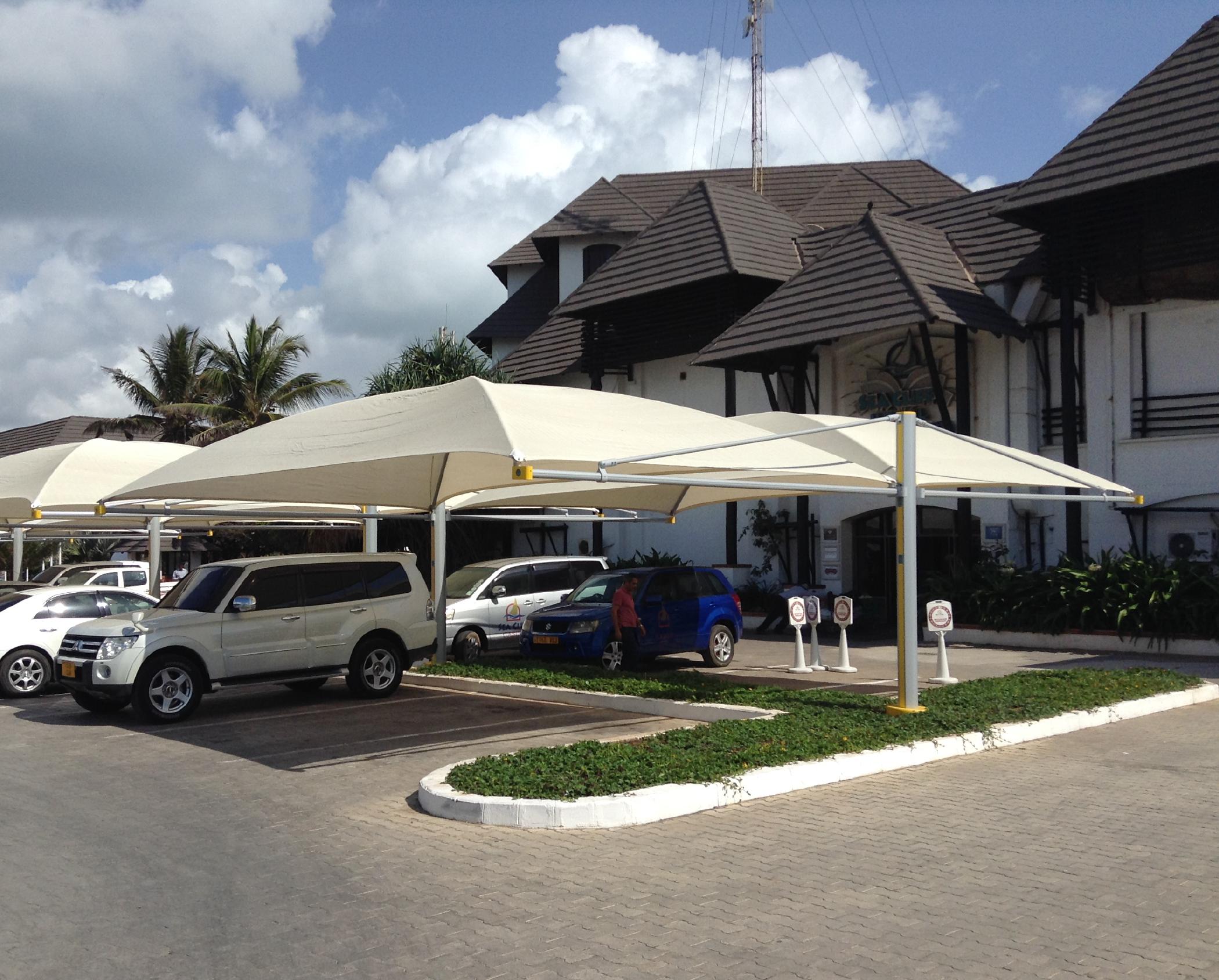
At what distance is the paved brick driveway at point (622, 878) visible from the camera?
5703mm

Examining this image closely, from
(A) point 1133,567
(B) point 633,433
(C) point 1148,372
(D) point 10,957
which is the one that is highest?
(C) point 1148,372

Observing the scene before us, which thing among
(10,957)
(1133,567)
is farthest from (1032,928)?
(1133,567)

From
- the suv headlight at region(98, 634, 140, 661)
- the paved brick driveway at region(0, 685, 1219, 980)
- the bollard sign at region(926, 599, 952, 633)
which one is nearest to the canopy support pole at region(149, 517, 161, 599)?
the suv headlight at region(98, 634, 140, 661)

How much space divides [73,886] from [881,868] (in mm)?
4883

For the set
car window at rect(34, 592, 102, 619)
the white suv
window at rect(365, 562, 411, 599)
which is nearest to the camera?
the white suv

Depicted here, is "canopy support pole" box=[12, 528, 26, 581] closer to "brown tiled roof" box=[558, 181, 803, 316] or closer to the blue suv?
"brown tiled roof" box=[558, 181, 803, 316]

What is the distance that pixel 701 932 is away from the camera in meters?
6.04

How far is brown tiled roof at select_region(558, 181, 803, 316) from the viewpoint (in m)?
29.1

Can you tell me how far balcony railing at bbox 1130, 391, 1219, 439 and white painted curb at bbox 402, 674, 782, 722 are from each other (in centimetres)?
1331

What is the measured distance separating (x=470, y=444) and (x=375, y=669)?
5.70m

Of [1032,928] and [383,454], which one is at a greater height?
[383,454]

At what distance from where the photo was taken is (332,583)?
50.2 ft

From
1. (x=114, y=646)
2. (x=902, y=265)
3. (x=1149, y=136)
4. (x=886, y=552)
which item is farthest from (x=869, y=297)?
(x=114, y=646)

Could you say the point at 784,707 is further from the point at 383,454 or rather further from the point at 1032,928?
the point at 1032,928
